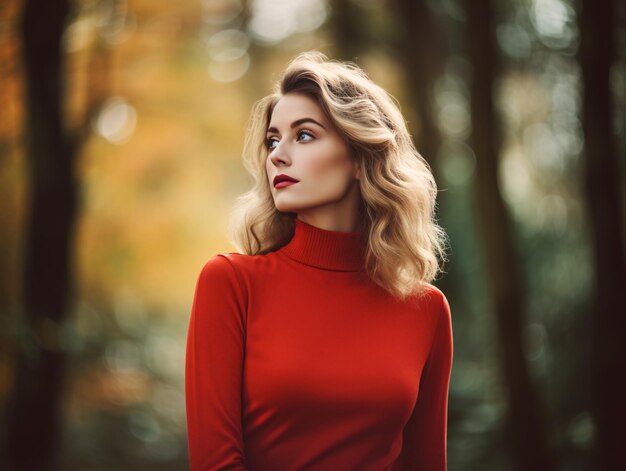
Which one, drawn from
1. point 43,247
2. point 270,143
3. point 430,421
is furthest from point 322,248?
point 43,247

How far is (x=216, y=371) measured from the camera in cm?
212

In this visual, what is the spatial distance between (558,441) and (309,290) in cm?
435

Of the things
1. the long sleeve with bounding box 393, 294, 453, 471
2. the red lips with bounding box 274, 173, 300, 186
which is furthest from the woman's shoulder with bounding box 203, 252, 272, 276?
the long sleeve with bounding box 393, 294, 453, 471

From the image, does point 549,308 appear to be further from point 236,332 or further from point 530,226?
point 236,332

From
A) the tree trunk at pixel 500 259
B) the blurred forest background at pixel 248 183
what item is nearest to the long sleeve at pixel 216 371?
the blurred forest background at pixel 248 183

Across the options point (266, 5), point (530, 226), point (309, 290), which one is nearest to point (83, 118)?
point (266, 5)

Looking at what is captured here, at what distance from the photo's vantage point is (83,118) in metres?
7.30

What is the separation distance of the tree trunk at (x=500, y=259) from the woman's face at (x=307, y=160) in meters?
2.89

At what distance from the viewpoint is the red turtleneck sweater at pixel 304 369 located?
83.8 inches

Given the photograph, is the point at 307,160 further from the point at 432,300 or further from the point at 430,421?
the point at 430,421

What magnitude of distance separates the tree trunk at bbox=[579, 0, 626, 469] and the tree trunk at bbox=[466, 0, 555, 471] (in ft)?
2.25

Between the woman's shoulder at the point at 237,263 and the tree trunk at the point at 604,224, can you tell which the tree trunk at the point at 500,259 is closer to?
the tree trunk at the point at 604,224

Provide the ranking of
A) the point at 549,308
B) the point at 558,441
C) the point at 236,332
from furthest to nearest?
1. the point at 549,308
2. the point at 558,441
3. the point at 236,332

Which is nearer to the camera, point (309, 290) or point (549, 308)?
point (309, 290)
